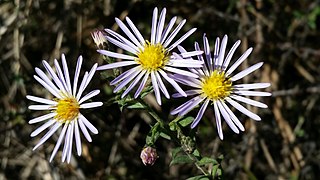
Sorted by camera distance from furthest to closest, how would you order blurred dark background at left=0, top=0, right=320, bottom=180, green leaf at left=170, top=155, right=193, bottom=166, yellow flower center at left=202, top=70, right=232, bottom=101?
blurred dark background at left=0, top=0, right=320, bottom=180 < yellow flower center at left=202, top=70, right=232, bottom=101 < green leaf at left=170, top=155, right=193, bottom=166

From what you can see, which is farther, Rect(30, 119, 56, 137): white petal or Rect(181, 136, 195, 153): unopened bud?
Rect(30, 119, 56, 137): white petal

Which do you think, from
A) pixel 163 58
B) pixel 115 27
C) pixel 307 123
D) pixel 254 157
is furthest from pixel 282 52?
pixel 163 58

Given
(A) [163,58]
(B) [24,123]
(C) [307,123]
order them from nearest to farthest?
(A) [163,58]
(B) [24,123]
(C) [307,123]

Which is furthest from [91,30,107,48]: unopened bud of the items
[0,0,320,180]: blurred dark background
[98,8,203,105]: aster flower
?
[0,0,320,180]: blurred dark background

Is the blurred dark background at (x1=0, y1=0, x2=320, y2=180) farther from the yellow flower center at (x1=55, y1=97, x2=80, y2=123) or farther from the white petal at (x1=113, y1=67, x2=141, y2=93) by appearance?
the white petal at (x1=113, y1=67, x2=141, y2=93)

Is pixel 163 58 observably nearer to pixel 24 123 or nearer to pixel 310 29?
pixel 24 123

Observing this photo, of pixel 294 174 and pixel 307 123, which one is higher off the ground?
pixel 307 123

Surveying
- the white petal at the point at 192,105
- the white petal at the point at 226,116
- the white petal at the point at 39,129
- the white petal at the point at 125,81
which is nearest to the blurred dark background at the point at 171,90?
the white petal at the point at 39,129
